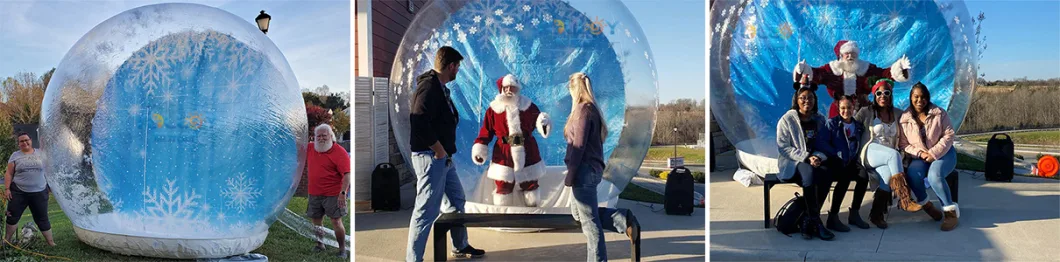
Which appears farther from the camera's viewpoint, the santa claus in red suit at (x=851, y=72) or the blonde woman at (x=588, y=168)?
the santa claus in red suit at (x=851, y=72)

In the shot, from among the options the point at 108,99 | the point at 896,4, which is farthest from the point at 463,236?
the point at 896,4

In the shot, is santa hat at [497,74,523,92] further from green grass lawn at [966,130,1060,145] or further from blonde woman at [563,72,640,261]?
green grass lawn at [966,130,1060,145]

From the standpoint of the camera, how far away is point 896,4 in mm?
5492

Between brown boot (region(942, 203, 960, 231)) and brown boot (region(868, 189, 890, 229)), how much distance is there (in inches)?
13.6

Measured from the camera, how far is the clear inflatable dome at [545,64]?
4395 mm

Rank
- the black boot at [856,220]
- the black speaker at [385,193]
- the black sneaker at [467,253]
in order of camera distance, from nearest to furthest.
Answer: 1. the black sneaker at [467,253]
2. the black boot at [856,220]
3. the black speaker at [385,193]

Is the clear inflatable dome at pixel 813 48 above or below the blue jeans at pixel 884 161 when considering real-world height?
above

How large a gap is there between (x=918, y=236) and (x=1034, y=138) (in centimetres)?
511

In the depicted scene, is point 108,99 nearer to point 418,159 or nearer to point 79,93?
point 79,93

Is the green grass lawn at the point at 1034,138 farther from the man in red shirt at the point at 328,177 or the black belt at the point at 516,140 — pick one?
the man in red shirt at the point at 328,177

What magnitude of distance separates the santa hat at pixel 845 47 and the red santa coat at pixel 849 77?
7 cm

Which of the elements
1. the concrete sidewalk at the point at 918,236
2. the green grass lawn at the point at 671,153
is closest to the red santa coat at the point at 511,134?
the concrete sidewalk at the point at 918,236

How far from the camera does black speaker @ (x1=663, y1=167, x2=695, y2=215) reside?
570cm

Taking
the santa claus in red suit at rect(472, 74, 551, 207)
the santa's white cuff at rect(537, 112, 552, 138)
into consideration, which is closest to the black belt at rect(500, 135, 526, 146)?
the santa claus in red suit at rect(472, 74, 551, 207)
